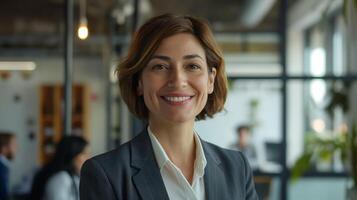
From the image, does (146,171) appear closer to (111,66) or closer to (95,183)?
(95,183)

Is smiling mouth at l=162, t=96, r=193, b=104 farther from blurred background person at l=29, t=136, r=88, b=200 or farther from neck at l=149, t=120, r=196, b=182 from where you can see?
blurred background person at l=29, t=136, r=88, b=200

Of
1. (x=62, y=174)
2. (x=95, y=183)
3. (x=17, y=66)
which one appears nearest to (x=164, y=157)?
(x=95, y=183)

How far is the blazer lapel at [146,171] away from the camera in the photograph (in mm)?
1382

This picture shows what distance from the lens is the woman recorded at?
138 cm

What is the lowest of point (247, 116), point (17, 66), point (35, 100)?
point (247, 116)

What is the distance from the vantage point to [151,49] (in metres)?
1.39

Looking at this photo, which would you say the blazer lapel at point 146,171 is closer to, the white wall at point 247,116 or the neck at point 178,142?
the neck at point 178,142

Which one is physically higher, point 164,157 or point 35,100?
point 164,157

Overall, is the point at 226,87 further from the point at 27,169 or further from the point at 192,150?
the point at 27,169

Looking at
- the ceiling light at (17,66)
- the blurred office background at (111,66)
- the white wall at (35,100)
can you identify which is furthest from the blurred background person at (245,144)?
the ceiling light at (17,66)

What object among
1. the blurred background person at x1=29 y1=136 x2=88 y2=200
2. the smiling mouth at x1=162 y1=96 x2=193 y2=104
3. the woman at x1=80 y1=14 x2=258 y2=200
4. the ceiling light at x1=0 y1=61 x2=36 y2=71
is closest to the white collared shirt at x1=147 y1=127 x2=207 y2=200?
the woman at x1=80 y1=14 x2=258 y2=200

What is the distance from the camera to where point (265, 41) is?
396 inches

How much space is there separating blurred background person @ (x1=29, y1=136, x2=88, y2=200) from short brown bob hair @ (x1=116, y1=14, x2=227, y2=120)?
8.20ft

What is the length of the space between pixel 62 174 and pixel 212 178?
105 inches
